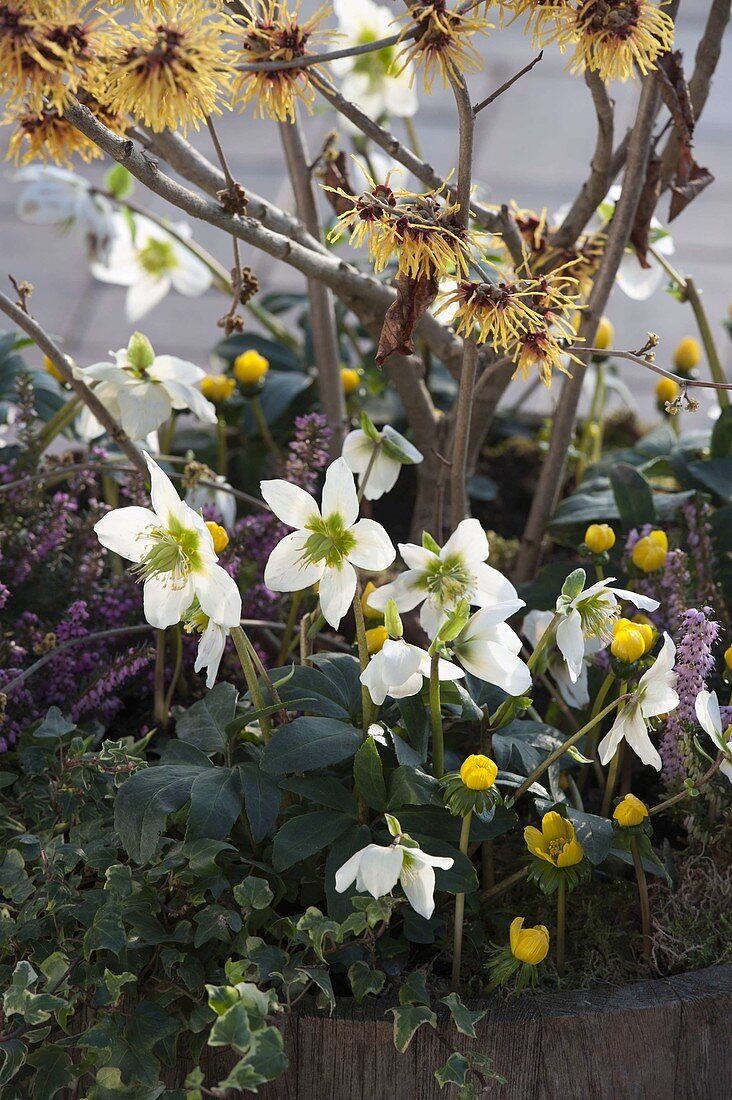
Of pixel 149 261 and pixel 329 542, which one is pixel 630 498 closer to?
pixel 329 542

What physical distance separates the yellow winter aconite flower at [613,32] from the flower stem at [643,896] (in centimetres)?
51

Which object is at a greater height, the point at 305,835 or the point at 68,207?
the point at 68,207

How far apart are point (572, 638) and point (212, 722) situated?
0.88ft

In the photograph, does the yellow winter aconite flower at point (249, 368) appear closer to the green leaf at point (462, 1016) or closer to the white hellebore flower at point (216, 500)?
the white hellebore flower at point (216, 500)

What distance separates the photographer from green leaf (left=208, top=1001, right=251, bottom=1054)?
0.63m

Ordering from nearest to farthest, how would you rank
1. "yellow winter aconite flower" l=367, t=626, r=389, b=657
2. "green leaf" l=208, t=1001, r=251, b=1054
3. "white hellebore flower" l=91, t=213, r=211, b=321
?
"green leaf" l=208, t=1001, r=251, b=1054, "yellow winter aconite flower" l=367, t=626, r=389, b=657, "white hellebore flower" l=91, t=213, r=211, b=321

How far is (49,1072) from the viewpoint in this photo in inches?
28.3

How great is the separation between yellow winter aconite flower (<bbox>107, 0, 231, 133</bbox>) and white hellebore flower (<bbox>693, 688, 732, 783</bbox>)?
458 millimetres

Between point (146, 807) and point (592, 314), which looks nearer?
point (146, 807)

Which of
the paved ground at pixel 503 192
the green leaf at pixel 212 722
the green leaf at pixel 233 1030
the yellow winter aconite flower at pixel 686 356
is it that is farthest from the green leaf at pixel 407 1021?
the paved ground at pixel 503 192

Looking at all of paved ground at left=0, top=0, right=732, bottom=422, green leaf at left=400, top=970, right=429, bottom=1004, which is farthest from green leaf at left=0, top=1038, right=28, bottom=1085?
paved ground at left=0, top=0, right=732, bottom=422

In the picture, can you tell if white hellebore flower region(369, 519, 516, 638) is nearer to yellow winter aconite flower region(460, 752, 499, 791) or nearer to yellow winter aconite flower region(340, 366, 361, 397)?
yellow winter aconite flower region(460, 752, 499, 791)

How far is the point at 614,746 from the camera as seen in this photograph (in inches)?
29.9

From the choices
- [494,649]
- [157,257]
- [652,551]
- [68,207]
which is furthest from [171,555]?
[157,257]
